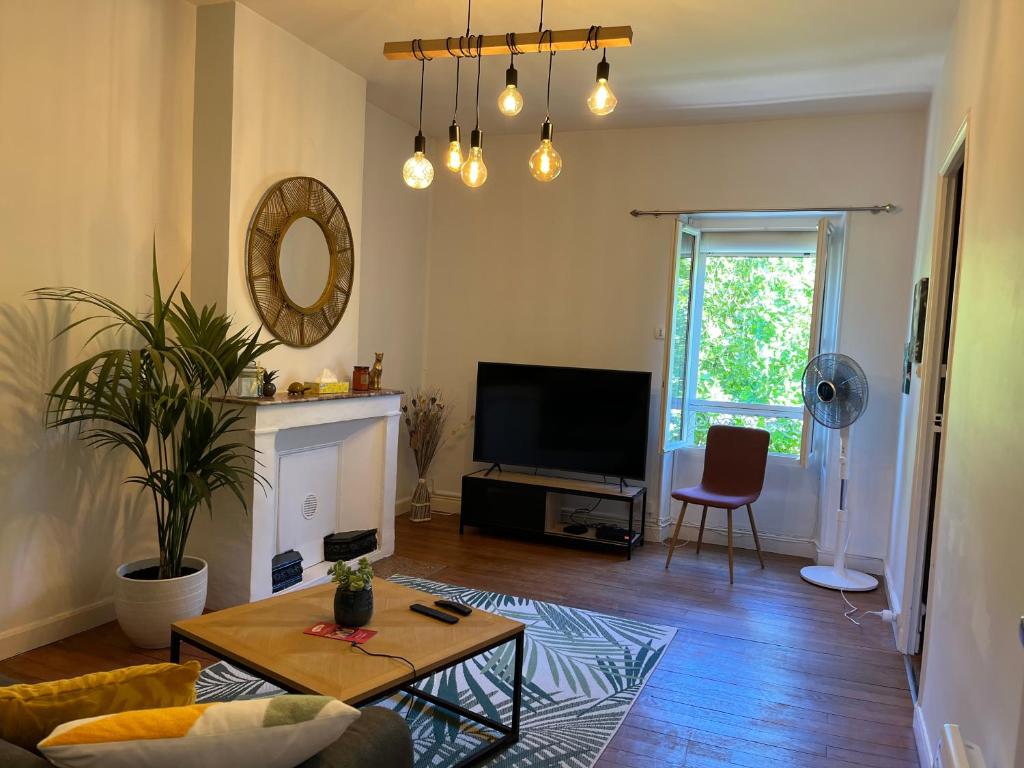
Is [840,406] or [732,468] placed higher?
[840,406]

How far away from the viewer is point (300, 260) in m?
4.10

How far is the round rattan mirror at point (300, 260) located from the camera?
3854 mm

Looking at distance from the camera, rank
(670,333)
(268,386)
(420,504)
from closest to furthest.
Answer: (268,386) → (670,333) → (420,504)

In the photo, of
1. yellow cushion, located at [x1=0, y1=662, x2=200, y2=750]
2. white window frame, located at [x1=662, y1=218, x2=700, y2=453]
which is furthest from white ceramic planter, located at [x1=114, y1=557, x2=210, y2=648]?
white window frame, located at [x1=662, y1=218, x2=700, y2=453]

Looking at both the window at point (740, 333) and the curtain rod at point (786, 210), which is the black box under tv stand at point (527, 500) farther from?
the curtain rod at point (786, 210)

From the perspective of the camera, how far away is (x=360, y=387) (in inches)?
175

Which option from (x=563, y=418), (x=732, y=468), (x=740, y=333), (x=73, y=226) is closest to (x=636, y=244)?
(x=740, y=333)

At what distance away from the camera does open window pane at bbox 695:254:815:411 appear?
17.0ft

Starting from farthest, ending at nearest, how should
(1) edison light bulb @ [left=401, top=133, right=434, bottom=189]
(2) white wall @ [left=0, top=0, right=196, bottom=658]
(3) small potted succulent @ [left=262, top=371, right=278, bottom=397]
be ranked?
(3) small potted succulent @ [left=262, top=371, right=278, bottom=397], (2) white wall @ [left=0, top=0, right=196, bottom=658], (1) edison light bulb @ [left=401, top=133, right=434, bottom=189]

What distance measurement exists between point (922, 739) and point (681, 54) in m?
3.29

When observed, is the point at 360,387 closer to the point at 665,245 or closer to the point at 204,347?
the point at 204,347

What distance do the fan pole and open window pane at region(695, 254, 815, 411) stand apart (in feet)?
2.03

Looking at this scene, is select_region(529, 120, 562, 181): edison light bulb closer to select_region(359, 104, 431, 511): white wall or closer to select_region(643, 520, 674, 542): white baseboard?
select_region(359, 104, 431, 511): white wall

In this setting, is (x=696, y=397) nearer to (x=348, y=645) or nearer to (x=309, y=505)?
(x=309, y=505)
